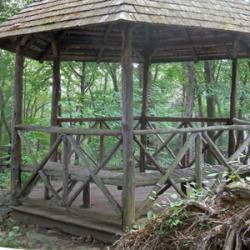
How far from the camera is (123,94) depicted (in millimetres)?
6781

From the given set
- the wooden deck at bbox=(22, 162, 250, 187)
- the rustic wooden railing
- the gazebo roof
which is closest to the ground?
the wooden deck at bbox=(22, 162, 250, 187)

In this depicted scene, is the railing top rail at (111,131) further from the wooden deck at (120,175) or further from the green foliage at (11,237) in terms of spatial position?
the green foliage at (11,237)

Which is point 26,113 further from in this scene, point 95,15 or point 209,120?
point 95,15

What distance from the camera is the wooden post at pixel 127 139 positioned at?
6.68 meters

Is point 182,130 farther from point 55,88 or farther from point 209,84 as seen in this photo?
point 209,84

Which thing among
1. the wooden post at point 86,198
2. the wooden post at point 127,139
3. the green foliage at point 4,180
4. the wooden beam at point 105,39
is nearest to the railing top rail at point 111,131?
the wooden post at point 127,139

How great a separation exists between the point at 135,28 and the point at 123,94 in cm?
173

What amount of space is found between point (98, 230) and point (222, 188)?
13.3ft

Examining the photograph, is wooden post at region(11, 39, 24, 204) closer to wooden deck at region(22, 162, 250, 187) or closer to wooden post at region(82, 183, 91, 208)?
wooden deck at region(22, 162, 250, 187)

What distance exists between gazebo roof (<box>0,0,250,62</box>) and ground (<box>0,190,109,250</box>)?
10.5 feet

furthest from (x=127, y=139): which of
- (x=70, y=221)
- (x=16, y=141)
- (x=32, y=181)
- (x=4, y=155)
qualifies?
(x=4, y=155)

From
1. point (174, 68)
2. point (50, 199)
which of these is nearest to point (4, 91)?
point (174, 68)

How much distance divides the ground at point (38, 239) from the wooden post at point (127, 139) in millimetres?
610

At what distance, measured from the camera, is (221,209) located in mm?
3139
